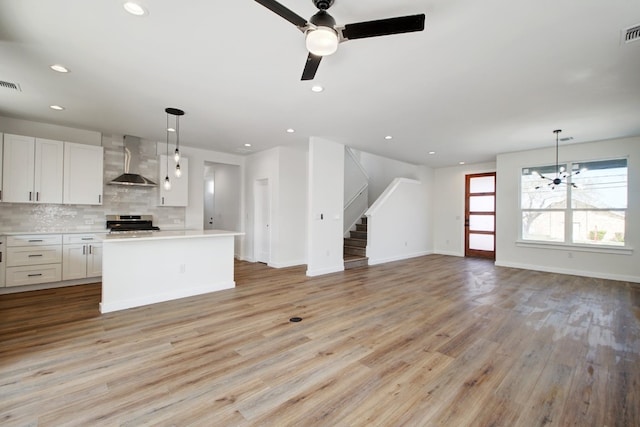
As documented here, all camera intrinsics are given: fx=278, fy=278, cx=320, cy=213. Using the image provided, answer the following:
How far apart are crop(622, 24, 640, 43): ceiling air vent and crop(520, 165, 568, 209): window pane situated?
451 centimetres

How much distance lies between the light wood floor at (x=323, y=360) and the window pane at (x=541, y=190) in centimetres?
266

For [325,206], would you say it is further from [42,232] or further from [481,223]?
[481,223]

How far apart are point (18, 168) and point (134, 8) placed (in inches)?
168

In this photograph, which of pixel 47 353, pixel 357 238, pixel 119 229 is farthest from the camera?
pixel 357 238

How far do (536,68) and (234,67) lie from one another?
3.14 metres

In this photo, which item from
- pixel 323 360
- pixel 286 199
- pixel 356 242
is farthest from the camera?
pixel 356 242

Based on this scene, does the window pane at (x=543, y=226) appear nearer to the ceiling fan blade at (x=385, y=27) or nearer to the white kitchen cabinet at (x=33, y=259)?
the ceiling fan blade at (x=385, y=27)

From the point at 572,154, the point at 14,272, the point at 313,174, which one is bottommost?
the point at 14,272

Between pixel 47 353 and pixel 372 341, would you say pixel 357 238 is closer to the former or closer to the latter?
pixel 372 341

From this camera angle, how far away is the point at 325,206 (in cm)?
592

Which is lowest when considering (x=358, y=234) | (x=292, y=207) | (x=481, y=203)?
(x=358, y=234)

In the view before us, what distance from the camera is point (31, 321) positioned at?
331 cm

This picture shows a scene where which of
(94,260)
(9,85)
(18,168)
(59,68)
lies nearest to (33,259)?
(94,260)

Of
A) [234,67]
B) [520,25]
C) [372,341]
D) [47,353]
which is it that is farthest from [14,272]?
[520,25]
